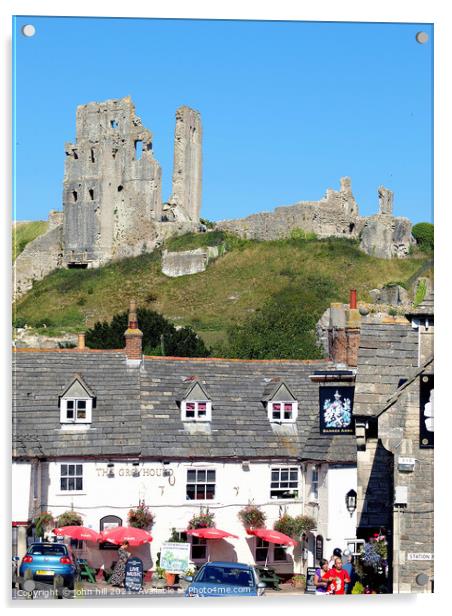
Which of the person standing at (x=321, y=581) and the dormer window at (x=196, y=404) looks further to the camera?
the dormer window at (x=196, y=404)

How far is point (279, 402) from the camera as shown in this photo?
69.9 feet

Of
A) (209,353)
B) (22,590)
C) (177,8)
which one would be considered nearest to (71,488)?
(22,590)

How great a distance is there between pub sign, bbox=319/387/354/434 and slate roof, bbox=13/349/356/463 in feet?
11.2

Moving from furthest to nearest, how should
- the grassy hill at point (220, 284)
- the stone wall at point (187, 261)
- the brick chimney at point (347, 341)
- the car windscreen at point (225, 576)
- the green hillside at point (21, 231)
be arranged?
1. the stone wall at point (187, 261)
2. the grassy hill at point (220, 284)
3. the brick chimney at point (347, 341)
4. the green hillside at point (21, 231)
5. the car windscreen at point (225, 576)

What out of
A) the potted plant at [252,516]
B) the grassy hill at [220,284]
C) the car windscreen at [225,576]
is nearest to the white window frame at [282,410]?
the potted plant at [252,516]

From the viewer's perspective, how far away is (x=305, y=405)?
833 inches

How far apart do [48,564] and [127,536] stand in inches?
92.7

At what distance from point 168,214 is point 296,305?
22277 millimetres

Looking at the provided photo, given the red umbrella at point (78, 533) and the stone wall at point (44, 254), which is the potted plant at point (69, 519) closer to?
the red umbrella at point (78, 533)

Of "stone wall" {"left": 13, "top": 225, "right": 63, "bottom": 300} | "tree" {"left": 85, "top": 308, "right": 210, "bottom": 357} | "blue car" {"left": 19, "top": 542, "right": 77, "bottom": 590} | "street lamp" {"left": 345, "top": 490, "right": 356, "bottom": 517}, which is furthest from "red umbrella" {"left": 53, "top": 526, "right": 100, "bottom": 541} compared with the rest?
"stone wall" {"left": 13, "top": 225, "right": 63, "bottom": 300}

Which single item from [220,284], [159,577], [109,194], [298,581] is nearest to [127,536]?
[159,577]

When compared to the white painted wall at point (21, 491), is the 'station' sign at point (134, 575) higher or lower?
lower

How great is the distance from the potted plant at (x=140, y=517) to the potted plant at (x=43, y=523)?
1.24 metres

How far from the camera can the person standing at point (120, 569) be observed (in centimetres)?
1662
